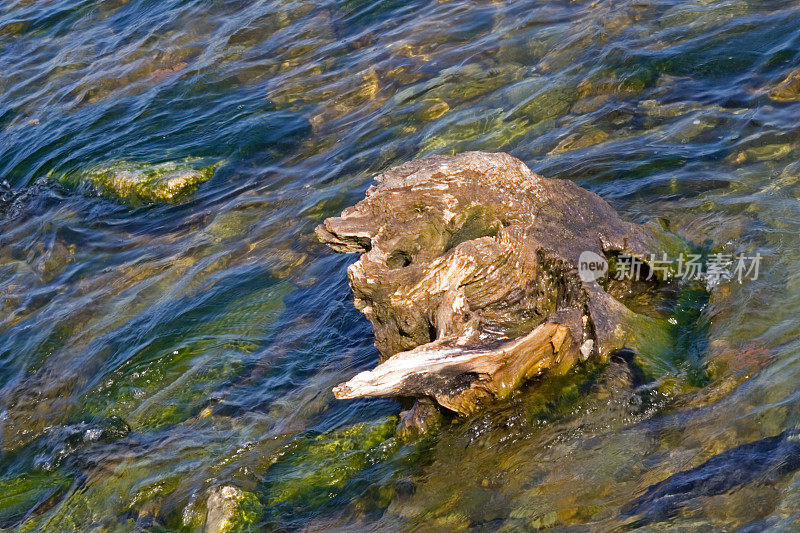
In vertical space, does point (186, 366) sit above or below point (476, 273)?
below

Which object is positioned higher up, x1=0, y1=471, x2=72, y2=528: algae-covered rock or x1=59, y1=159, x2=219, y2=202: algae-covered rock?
x1=59, y1=159, x2=219, y2=202: algae-covered rock

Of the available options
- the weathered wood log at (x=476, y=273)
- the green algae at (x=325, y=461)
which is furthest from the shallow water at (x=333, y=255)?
the weathered wood log at (x=476, y=273)

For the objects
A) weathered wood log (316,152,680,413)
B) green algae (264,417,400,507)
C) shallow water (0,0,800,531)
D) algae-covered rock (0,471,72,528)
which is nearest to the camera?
shallow water (0,0,800,531)

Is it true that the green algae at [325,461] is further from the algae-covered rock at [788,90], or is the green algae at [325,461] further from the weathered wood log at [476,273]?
the algae-covered rock at [788,90]

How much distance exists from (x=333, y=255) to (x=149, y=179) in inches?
127

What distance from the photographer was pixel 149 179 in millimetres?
9820

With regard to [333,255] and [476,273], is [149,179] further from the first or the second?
[476,273]

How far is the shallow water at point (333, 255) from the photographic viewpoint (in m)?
4.75

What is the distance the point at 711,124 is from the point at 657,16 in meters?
2.72

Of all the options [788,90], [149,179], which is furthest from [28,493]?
[788,90]

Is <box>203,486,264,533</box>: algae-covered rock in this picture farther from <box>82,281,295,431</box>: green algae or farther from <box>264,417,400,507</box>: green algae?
<box>82,281,295,431</box>: green algae

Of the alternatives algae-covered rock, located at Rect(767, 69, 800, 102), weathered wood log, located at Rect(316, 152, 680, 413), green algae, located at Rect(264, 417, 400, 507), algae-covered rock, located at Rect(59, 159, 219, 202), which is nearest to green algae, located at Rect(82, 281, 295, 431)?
green algae, located at Rect(264, 417, 400, 507)

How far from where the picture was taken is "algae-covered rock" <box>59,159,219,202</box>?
31.7 ft

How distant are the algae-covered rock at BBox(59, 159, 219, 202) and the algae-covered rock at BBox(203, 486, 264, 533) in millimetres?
5192
